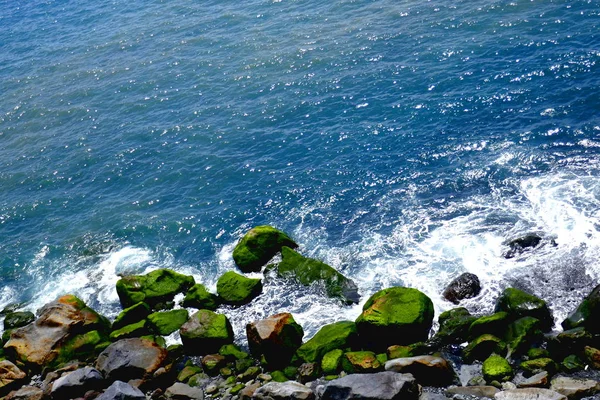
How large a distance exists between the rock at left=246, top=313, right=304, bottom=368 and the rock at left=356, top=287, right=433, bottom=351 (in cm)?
340

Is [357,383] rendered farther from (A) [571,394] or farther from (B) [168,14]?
(B) [168,14]

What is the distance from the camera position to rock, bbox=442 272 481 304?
3356cm

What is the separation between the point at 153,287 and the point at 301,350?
36.7 feet

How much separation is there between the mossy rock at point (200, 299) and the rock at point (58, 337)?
196 inches

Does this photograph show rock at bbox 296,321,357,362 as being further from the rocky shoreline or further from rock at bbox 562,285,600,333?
rock at bbox 562,285,600,333

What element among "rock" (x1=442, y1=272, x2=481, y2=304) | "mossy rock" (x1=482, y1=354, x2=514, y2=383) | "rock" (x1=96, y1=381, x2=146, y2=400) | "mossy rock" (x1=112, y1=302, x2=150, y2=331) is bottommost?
"mossy rock" (x1=482, y1=354, x2=514, y2=383)

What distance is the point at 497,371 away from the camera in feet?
91.3

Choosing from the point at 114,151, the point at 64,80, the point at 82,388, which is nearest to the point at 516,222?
the point at 82,388

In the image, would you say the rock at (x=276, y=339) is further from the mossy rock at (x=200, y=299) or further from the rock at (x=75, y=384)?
the rock at (x=75, y=384)

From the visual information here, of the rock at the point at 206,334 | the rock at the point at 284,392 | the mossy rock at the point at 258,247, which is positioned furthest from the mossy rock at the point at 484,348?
the mossy rock at the point at 258,247

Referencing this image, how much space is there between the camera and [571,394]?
25703mm

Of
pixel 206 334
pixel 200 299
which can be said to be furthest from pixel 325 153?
pixel 206 334

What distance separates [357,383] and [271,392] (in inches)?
156

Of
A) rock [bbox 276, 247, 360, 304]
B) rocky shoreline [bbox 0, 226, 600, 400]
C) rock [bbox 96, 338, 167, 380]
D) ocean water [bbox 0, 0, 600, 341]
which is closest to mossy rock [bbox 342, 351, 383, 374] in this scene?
rocky shoreline [bbox 0, 226, 600, 400]
